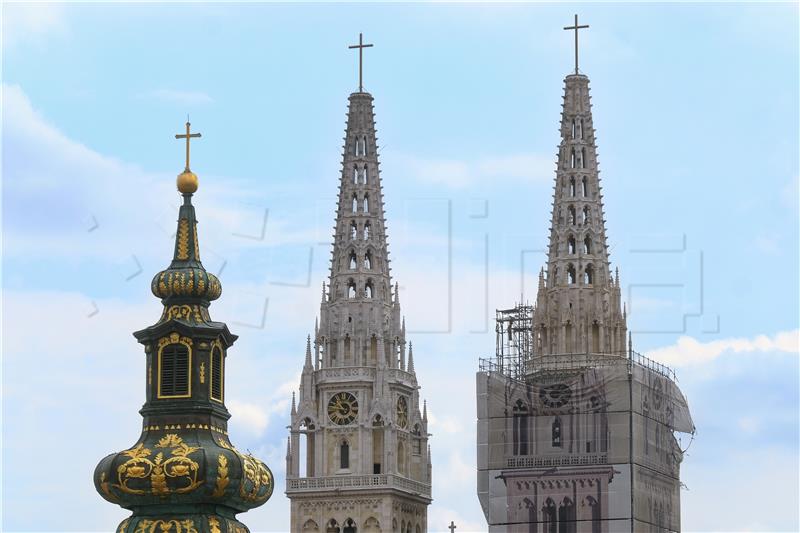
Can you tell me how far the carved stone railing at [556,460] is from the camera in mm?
168750

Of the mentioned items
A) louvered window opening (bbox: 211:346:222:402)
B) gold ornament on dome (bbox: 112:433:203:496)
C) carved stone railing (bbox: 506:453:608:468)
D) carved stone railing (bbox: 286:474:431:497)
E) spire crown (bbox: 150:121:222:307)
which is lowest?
gold ornament on dome (bbox: 112:433:203:496)

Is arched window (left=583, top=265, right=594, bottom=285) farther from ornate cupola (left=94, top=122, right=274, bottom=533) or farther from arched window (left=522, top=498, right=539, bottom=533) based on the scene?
ornate cupola (left=94, top=122, right=274, bottom=533)

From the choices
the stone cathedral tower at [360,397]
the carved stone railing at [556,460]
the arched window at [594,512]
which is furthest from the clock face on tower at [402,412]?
the arched window at [594,512]

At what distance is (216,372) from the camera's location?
93.1 meters

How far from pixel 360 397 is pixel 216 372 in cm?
9160

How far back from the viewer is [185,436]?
301ft

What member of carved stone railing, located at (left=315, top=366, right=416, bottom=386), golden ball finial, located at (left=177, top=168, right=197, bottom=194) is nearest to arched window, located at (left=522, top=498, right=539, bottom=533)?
carved stone railing, located at (left=315, top=366, right=416, bottom=386)

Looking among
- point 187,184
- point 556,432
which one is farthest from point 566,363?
point 187,184

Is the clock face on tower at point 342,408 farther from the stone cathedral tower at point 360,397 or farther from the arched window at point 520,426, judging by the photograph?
the arched window at point 520,426

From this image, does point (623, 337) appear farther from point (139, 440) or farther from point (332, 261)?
point (139, 440)

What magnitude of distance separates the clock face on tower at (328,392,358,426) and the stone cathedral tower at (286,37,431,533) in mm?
59

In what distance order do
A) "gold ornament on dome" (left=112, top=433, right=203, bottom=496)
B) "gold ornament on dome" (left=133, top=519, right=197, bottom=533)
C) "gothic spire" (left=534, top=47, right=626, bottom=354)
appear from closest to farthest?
1. "gold ornament on dome" (left=112, top=433, right=203, bottom=496)
2. "gold ornament on dome" (left=133, top=519, right=197, bottom=533)
3. "gothic spire" (left=534, top=47, right=626, bottom=354)

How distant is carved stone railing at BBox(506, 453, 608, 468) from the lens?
554 feet

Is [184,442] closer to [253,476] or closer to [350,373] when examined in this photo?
[253,476]
